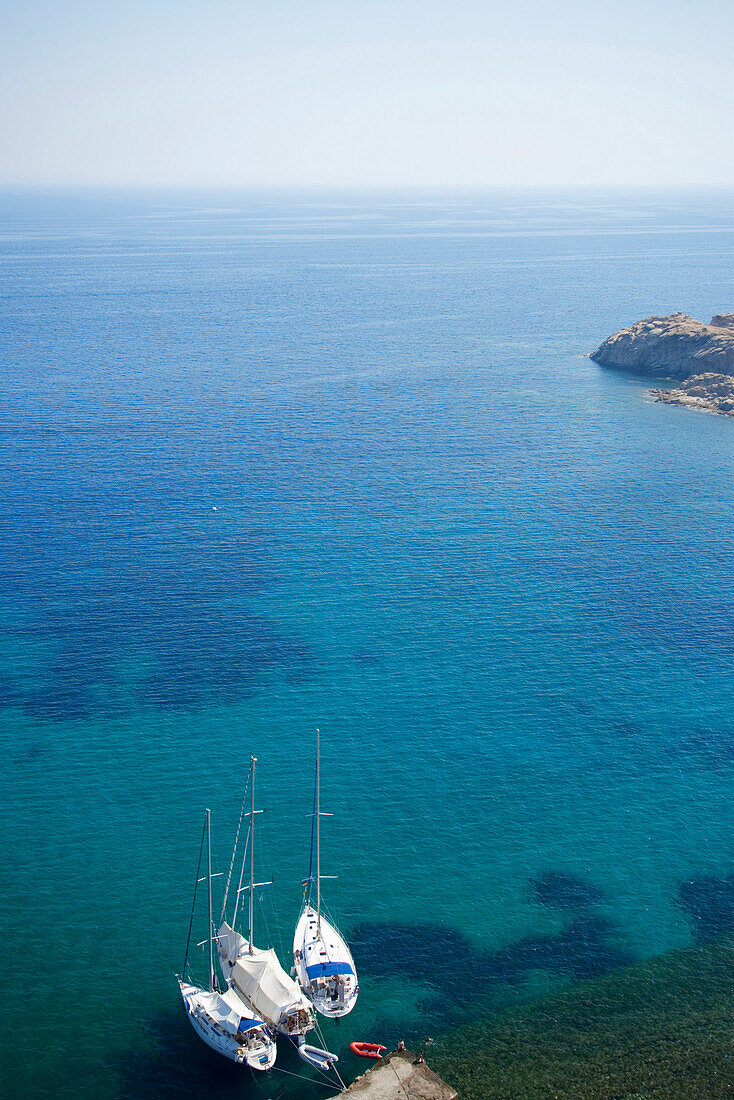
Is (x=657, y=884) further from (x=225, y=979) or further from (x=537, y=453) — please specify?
(x=537, y=453)

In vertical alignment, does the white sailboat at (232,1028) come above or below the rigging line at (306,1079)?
above

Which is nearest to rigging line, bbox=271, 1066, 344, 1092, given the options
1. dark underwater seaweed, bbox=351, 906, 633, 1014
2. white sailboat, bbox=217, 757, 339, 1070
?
white sailboat, bbox=217, 757, 339, 1070

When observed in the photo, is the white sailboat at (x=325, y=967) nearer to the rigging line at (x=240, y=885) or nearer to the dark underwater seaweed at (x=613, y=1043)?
the rigging line at (x=240, y=885)

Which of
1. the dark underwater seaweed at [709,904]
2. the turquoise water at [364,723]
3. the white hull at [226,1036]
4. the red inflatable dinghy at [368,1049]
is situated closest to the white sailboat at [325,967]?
the turquoise water at [364,723]

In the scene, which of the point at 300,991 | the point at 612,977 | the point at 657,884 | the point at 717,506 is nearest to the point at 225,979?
the point at 300,991

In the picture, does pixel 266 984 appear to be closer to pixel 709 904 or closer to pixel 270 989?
pixel 270 989

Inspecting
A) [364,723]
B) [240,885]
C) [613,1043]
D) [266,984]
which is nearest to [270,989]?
[266,984]

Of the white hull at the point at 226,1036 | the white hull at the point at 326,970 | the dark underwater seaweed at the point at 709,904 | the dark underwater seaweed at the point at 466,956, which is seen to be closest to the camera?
the white hull at the point at 226,1036

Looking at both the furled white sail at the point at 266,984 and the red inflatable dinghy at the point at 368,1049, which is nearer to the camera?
the red inflatable dinghy at the point at 368,1049
